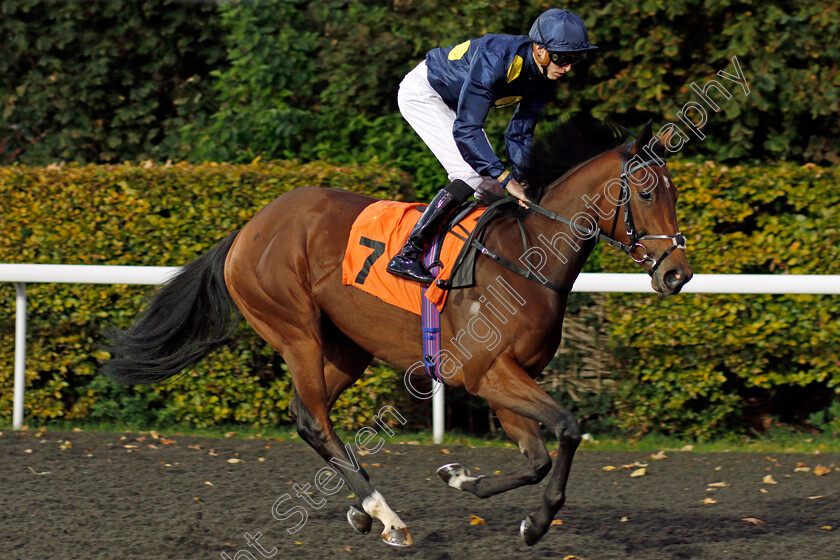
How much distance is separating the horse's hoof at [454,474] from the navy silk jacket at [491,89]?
1.25 meters

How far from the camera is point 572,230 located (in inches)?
149

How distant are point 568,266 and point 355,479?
1348 millimetres

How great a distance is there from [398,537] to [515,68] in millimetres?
1992

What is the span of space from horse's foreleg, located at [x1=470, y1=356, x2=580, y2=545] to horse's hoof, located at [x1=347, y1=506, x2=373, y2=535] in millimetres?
712

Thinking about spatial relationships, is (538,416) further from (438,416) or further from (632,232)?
(438,416)

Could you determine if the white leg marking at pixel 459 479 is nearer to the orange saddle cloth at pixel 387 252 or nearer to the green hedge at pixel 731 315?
the orange saddle cloth at pixel 387 252

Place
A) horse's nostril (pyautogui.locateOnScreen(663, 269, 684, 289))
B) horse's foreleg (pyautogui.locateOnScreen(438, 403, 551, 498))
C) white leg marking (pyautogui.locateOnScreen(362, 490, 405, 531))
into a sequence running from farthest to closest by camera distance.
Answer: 1. white leg marking (pyautogui.locateOnScreen(362, 490, 405, 531))
2. horse's foreleg (pyautogui.locateOnScreen(438, 403, 551, 498))
3. horse's nostril (pyautogui.locateOnScreen(663, 269, 684, 289))

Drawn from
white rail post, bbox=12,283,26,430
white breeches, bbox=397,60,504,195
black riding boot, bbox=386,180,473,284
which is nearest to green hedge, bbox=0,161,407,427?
white rail post, bbox=12,283,26,430

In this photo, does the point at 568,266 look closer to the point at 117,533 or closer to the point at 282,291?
the point at 282,291

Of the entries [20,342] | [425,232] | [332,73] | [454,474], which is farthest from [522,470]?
[332,73]

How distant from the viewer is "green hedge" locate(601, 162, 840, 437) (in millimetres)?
5613

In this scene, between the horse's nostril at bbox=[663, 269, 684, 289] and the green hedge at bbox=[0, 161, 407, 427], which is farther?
the green hedge at bbox=[0, 161, 407, 427]

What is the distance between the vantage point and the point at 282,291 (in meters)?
4.39

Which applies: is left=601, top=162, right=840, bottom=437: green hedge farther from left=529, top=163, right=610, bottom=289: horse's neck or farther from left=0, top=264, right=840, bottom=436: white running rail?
left=529, top=163, right=610, bottom=289: horse's neck
